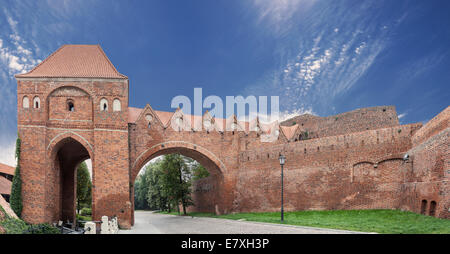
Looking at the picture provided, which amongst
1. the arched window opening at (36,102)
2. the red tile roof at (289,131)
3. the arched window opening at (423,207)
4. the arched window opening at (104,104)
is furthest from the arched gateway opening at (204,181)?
the arched window opening at (423,207)

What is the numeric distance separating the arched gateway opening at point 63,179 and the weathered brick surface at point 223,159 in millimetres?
72

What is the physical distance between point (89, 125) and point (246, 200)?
12.2m

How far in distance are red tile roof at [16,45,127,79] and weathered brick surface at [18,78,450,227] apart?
46cm

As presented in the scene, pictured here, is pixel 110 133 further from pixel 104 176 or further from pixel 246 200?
pixel 246 200

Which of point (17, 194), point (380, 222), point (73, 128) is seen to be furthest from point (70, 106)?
point (380, 222)

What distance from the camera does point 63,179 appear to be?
25.3 m

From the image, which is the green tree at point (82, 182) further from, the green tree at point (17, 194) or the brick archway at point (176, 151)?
the green tree at point (17, 194)

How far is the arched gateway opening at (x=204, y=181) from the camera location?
24391mm

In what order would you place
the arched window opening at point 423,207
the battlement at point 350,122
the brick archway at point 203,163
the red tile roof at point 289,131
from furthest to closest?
the red tile roof at point 289,131, the battlement at point 350,122, the brick archway at point 203,163, the arched window opening at point 423,207

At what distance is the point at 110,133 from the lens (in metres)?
21.1

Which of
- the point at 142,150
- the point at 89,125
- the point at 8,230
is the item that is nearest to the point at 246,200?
the point at 142,150

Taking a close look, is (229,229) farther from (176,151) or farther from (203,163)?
(203,163)

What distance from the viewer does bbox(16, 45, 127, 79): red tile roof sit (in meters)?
21.1

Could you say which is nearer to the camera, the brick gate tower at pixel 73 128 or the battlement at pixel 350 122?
the brick gate tower at pixel 73 128
